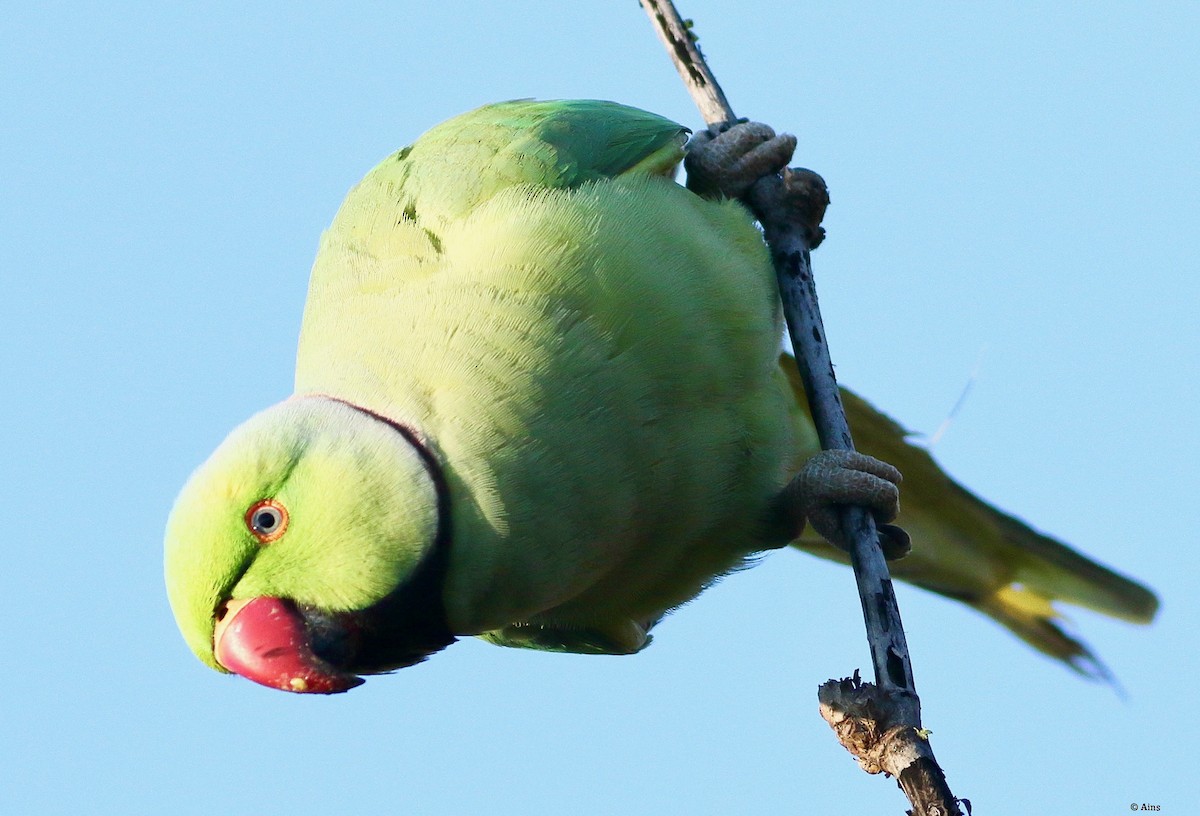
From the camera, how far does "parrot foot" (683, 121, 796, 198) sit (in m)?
4.18

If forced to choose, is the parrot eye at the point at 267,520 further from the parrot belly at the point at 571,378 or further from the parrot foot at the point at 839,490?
the parrot foot at the point at 839,490

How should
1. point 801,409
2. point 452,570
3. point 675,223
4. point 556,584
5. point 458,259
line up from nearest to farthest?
1. point 452,570
2. point 556,584
3. point 458,259
4. point 675,223
5. point 801,409

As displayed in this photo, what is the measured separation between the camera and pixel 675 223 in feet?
11.8

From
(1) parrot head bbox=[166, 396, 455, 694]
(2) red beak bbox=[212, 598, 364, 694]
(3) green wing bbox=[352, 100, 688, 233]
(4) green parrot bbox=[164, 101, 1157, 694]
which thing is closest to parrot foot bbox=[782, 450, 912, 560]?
(4) green parrot bbox=[164, 101, 1157, 694]

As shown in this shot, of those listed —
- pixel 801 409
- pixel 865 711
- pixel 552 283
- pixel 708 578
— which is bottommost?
pixel 865 711

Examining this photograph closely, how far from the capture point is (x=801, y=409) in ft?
14.1

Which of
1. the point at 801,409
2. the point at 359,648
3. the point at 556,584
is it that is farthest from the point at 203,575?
the point at 801,409

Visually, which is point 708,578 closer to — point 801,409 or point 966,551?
point 801,409

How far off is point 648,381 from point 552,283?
0.35 meters

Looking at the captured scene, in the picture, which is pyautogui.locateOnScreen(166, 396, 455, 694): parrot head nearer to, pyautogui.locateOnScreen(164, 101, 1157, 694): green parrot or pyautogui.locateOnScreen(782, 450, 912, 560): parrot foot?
pyautogui.locateOnScreen(164, 101, 1157, 694): green parrot

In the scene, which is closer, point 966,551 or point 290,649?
point 290,649

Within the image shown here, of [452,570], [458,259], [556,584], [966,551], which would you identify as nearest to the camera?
[452,570]

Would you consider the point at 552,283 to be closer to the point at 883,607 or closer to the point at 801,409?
the point at 883,607

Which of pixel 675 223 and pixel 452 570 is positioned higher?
pixel 675 223
